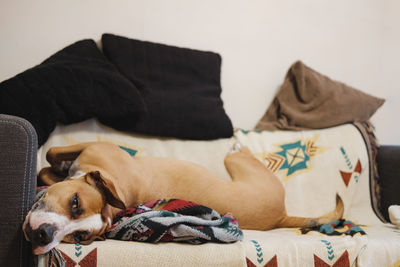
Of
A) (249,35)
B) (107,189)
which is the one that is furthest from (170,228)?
(249,35)

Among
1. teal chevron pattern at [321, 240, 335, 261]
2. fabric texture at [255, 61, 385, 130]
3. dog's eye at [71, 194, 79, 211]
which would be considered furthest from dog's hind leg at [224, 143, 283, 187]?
dog's eye at [71, 194, 79, 211]

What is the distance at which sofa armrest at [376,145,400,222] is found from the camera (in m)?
2.12

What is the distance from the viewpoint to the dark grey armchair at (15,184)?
3.53 ft

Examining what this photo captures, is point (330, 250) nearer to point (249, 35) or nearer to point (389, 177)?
point (389, 177)

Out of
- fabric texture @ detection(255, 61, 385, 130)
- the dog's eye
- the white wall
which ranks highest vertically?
the white wall

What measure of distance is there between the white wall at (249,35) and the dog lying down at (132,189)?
0.67m

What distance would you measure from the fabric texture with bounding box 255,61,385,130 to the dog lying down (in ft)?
1.64

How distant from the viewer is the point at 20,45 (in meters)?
1.96

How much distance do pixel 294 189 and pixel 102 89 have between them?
116 centimetres

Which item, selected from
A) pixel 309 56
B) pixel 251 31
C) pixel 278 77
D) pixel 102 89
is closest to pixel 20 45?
pixel 102 89

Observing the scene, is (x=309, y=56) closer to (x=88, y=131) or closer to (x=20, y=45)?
(x=88, y=131)

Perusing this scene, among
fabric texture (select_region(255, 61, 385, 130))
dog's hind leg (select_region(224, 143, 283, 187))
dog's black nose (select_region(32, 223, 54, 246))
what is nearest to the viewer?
dog's black nose (select_region(32, 223, 54, 246))

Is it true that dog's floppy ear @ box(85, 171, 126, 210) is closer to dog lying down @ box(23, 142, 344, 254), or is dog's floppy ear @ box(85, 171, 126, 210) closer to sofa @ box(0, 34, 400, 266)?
dog lying down @ box(23, 142, 344, 254)

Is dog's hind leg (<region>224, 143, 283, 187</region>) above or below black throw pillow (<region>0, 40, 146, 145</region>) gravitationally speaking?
below
